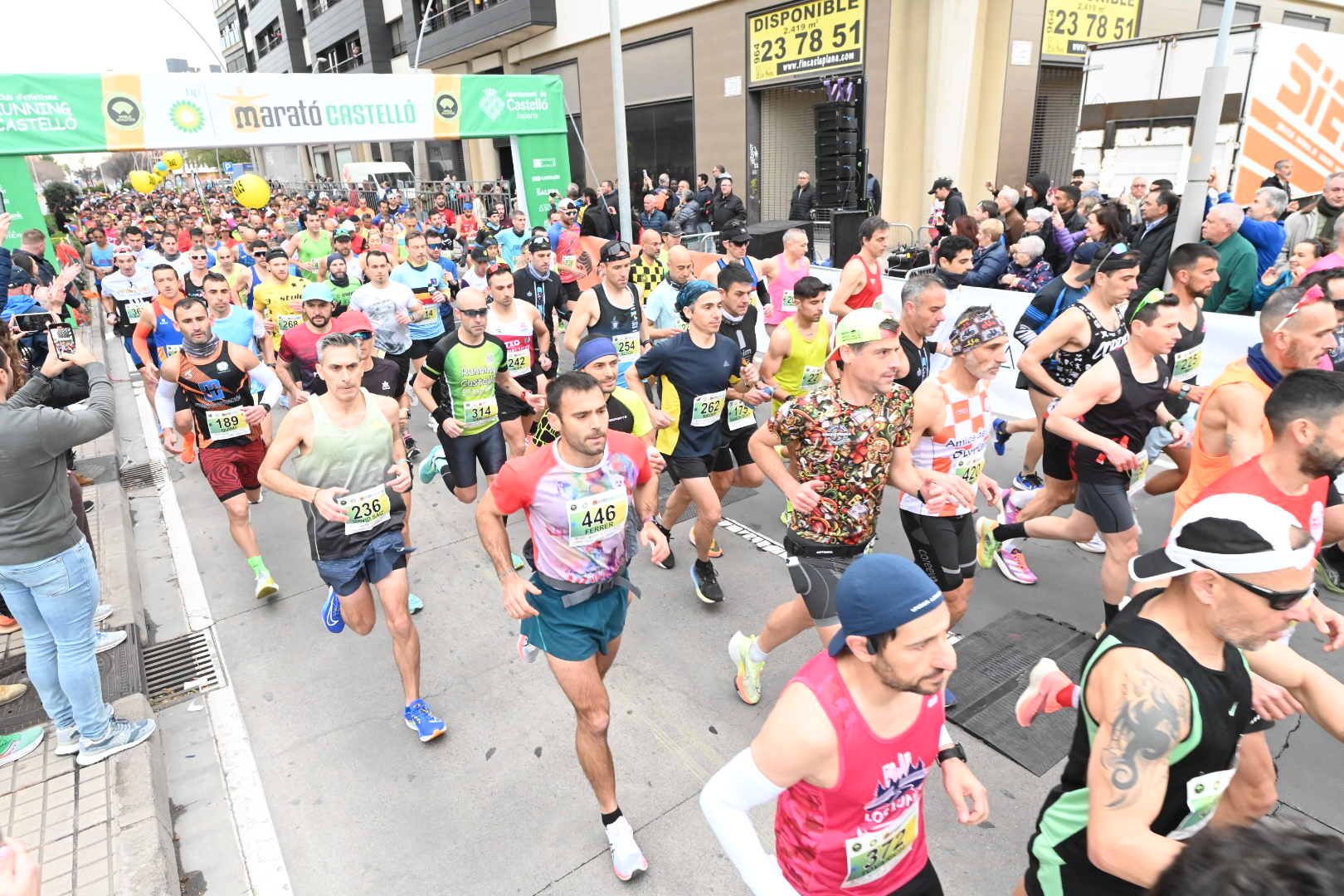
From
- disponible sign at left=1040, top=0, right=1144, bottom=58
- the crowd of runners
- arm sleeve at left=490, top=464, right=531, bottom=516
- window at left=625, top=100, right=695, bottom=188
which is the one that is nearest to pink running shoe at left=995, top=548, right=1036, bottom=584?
the crowd of runners

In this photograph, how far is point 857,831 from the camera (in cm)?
208

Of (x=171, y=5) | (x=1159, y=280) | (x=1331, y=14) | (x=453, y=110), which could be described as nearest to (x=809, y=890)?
(x=1159, y=280)

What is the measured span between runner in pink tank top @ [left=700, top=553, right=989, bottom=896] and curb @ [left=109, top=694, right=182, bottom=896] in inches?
104

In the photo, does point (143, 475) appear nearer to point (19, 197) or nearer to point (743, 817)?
point (19, 197)

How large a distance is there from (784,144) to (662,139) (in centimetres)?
510

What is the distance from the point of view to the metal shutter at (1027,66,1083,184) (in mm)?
17516

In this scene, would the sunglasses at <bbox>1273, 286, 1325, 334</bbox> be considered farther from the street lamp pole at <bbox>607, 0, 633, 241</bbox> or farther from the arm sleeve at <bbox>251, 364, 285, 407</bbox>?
the street lamp pole at <bbox>607, 0, 633, 241</bbox>

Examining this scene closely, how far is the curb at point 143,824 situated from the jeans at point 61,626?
27 cm

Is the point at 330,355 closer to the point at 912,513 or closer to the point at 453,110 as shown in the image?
the point at 912,513

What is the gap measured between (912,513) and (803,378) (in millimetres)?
2058

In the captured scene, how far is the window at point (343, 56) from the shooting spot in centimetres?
4456

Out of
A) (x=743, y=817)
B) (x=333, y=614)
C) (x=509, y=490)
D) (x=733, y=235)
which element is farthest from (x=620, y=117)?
(x=743, y=817)

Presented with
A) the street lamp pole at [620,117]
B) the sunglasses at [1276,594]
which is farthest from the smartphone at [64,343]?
the street lamp pole at [620,117]

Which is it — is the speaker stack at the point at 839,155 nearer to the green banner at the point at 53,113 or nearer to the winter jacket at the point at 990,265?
the winter jacket at the point at 990,265
